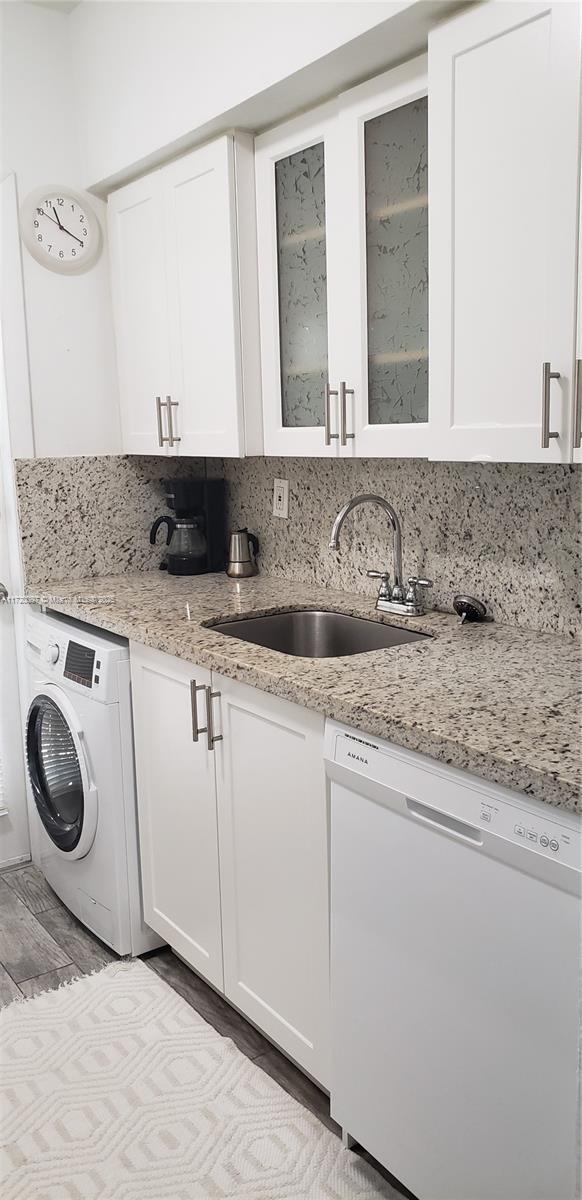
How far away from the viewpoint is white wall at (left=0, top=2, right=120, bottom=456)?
9.34 ft

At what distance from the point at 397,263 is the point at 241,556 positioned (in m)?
1.21

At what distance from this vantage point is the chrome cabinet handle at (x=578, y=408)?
156 centimetres

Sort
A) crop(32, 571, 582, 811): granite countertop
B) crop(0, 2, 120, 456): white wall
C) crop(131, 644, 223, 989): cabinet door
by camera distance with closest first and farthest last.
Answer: crop(32, 571, 582, 811): granite countertop < crop(131, 644, 223, 989): cabinet door < crop(0, 2, 120, 456): white wall

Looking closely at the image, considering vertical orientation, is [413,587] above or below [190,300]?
below

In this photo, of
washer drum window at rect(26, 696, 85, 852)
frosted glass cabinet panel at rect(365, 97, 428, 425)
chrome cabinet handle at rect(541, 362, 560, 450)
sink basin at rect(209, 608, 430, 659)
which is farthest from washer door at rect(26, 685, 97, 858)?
chrome cabinet handle at rect(541, 362, 560, 450)

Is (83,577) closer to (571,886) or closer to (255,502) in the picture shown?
(255,502)

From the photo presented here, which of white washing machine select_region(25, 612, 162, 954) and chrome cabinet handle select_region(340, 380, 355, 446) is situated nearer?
chrome cabinet handle select_region(340, 380, 355, 446)

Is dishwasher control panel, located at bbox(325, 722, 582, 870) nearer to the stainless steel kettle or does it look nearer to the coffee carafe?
the stainless steel kettle

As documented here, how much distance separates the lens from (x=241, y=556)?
299cm

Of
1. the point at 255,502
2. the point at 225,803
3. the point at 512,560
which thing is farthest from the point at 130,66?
the point at 225,803

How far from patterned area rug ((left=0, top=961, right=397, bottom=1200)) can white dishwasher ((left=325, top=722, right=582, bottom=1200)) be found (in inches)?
7.0

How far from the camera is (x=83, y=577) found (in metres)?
3.14

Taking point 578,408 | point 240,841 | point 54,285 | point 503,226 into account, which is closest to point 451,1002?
point 240,841

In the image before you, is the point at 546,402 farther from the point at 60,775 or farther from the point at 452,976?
the point at 60,775
